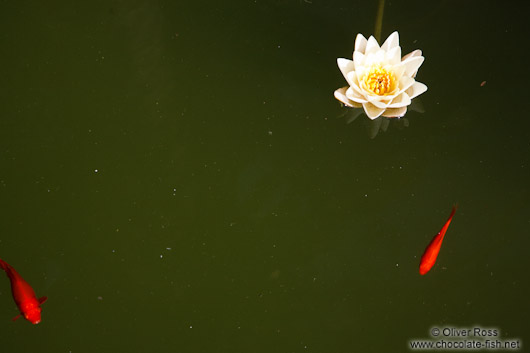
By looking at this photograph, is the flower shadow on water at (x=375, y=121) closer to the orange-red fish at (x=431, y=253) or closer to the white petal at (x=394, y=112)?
the white petal at (x=394, y=112)

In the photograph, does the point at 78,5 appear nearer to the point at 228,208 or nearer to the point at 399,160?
the point at 228,208

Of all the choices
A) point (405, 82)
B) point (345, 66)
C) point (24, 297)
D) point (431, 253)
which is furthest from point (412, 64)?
point (24, 297)

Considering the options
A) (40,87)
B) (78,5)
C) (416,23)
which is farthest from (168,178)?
(416,23)

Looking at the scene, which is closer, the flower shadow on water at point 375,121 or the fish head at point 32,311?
the fish head at point 32,311

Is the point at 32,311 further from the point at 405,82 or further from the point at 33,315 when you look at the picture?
the point at 405,82

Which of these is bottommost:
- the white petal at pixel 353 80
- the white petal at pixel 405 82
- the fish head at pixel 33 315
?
the fish head at pixel 33 315

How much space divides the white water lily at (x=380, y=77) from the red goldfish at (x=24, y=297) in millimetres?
837

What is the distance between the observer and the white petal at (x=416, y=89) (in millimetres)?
1333

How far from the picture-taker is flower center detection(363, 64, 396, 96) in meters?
1.34

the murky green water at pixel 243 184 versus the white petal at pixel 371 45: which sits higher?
the white petal at pixel 371 45

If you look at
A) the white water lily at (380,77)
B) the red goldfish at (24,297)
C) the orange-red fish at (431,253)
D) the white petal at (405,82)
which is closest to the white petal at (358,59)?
the white water lily at (380,77)

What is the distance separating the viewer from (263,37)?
148 centimetres

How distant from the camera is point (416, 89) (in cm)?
134

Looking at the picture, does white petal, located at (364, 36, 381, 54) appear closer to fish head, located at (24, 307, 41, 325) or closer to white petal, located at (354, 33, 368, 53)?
white petal, located at (354, 33, 368, 53)
